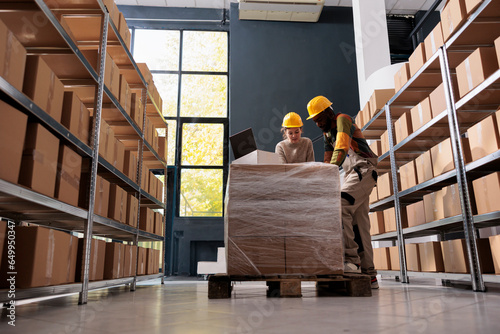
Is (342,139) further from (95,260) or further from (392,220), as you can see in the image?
(95,260)

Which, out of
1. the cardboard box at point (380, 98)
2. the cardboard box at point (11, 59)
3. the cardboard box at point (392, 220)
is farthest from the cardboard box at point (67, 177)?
the cardboard box at point (380, 98)

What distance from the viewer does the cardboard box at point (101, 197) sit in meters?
3.38

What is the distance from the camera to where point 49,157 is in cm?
249

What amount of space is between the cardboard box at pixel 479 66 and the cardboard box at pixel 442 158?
24.1 inches

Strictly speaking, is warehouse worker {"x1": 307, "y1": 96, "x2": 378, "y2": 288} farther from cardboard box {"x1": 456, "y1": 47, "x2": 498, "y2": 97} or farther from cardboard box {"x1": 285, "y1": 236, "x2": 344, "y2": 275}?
cardboard box {"x1": 456, "y1": 47, "x2": 498, "y2": 97}


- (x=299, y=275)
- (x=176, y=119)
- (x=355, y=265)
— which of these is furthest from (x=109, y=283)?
(x=176, y=119)

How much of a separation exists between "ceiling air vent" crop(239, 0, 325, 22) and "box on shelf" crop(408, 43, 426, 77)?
4980 mm

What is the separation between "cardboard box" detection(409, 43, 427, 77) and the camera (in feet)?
15.3

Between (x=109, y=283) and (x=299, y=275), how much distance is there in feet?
5.61

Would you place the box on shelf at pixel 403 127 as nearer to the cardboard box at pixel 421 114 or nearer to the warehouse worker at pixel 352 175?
the cardboard box at pixel 421 114

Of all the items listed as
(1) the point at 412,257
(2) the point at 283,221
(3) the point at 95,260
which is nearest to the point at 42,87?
(3) the point at 95,260

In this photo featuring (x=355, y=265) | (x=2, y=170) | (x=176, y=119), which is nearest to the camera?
(x=2, y=170)

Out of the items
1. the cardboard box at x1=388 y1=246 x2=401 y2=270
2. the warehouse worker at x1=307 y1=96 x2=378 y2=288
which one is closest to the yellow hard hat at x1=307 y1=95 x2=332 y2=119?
the warehouse worker at x1=307 y1=96 x2=378 y2=288

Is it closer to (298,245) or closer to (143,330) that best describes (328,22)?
(298,245)
